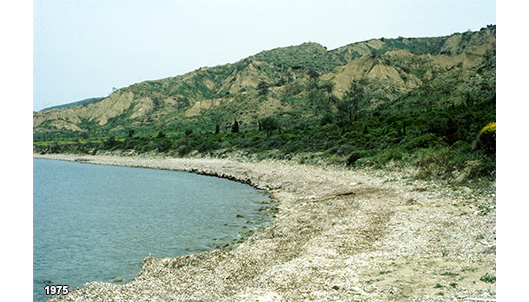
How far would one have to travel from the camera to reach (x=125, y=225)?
727 inches

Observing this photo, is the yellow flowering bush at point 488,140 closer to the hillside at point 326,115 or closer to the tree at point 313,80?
the hillside at point 326,115

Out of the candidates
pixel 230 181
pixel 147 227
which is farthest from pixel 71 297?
pixel 230 181

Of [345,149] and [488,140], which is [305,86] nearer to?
[345,149]

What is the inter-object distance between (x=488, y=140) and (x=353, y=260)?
13228mm

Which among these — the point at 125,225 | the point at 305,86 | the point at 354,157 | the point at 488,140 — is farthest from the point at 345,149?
the point at 305,86

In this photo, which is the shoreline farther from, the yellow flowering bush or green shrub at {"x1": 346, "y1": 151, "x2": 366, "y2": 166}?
green shrub at {"x1": 346, "y1": 151, "x2": 366, "y2": 166}

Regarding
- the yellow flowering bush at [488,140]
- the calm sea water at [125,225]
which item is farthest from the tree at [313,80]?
the yellow flowering bush at [488,140]

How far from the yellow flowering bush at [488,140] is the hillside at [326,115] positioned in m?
0.63

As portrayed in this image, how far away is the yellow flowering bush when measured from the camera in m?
18.3

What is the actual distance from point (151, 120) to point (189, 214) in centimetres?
13623

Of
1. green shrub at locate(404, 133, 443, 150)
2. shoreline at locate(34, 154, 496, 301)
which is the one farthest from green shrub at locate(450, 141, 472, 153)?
shoreline at locate(34, 154, 496, 301)

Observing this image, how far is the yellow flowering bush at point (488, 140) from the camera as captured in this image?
1834cm

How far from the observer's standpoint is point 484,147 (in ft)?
62.5

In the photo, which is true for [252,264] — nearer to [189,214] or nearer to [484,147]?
[189,214]
